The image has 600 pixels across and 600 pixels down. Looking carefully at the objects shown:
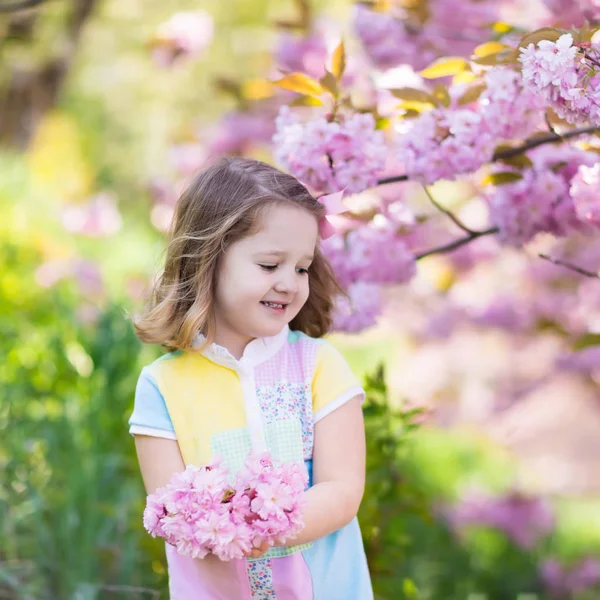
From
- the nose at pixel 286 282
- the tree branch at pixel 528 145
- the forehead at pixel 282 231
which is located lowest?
the tree branch at pixel 528 145

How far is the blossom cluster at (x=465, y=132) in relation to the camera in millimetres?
1799

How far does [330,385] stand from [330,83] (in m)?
0.71

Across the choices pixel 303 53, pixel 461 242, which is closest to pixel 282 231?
pixel 461 242

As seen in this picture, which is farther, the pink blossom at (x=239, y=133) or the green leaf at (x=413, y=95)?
the pink blossom at (x=239, y=133)

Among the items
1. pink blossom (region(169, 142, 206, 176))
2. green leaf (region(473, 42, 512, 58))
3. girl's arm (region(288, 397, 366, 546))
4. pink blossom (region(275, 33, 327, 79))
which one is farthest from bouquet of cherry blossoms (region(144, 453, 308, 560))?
pink blossom (region(169, 142, 206, 176))

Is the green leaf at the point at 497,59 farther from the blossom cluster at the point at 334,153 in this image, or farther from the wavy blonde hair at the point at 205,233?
the wavy blonde hair at the point at 205,233

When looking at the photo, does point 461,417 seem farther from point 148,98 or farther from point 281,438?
point 148,98

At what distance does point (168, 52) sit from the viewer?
491 cm

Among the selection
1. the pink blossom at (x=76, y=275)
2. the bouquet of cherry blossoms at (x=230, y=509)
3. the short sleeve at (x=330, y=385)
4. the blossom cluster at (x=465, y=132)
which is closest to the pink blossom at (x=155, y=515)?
the bouquet of cherry blossoms at (x=230, y=509)

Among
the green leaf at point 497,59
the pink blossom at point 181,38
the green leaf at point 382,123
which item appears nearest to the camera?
the green leaf at point 497,59

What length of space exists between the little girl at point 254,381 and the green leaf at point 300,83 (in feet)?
1.21

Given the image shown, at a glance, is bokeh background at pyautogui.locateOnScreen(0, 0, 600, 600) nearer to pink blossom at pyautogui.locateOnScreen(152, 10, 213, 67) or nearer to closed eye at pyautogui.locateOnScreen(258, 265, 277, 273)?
pink blossom at pyautogui.locateOnScreen(152, 10, 213, 67)

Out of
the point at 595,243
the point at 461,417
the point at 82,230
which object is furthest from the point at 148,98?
the point at 595,243

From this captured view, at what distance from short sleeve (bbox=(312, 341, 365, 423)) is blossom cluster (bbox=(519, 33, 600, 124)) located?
586 millimetres
